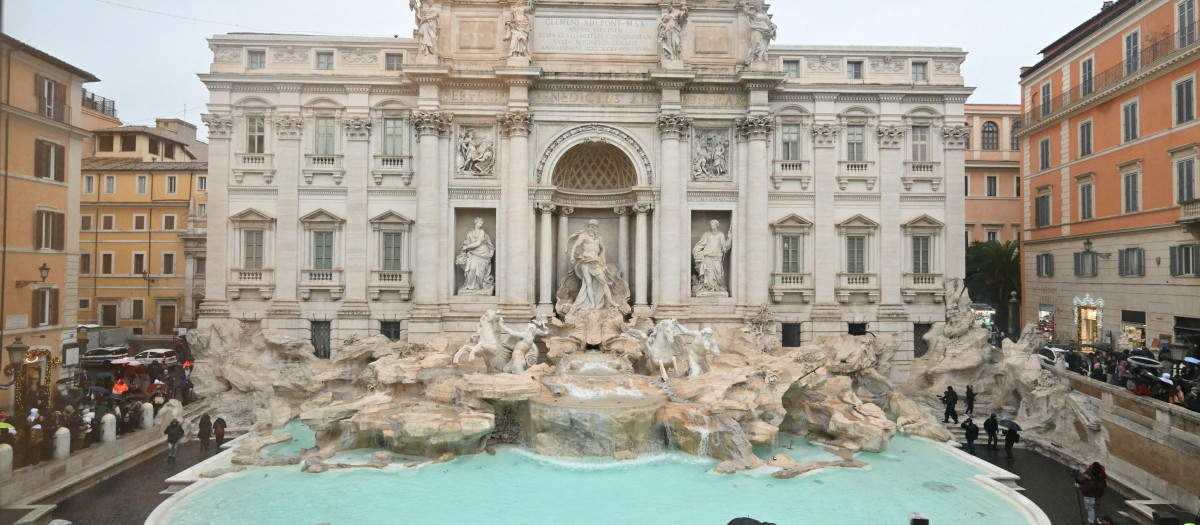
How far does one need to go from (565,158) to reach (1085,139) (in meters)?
23.6

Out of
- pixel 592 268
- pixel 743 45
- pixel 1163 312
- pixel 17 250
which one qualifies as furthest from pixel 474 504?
pixel 1163 312

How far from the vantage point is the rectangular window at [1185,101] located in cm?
2233

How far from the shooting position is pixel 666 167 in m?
25.3

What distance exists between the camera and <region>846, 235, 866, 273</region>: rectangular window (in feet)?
87.1

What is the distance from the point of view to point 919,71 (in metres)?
26.7

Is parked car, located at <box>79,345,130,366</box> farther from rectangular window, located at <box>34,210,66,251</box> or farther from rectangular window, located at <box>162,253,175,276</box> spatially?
rectangular window, located at <box>34,210,66,251</box>

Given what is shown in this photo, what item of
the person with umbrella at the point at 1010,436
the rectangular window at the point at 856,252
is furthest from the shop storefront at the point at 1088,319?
the person with umbrella at the point at 1010,436

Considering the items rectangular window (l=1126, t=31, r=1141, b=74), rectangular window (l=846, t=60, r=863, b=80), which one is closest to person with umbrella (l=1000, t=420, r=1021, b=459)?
rectangular window (l=846, t=60, r=863, b=80)

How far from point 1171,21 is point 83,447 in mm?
37536

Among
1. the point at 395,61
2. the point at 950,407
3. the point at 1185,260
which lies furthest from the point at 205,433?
the point at 1185,260

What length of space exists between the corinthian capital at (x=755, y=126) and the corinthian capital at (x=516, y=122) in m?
8.63

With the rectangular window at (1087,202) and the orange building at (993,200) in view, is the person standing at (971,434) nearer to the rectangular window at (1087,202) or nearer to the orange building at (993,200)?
the rectangular window at (1087,202)

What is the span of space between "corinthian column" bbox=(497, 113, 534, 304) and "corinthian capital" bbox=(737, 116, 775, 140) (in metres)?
8.71

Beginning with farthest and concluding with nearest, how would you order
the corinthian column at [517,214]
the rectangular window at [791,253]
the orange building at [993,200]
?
the orange building at [993,200]
the rectangular window at [791,253]
the corinthian column at [517,214]
